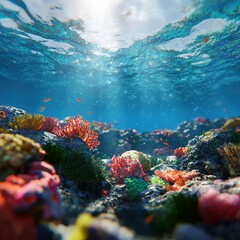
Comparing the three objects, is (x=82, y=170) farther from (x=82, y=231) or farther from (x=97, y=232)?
(x=97, y=232)

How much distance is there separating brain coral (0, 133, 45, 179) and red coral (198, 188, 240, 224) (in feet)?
11.3

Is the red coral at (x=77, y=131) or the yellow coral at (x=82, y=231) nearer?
the yellow coral at (x=82, y=231)

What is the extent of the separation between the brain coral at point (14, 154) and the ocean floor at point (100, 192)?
2cm

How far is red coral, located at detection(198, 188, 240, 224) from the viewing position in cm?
332

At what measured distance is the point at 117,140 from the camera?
19.7 m

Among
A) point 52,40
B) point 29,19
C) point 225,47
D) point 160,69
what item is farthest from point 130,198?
point 160,69

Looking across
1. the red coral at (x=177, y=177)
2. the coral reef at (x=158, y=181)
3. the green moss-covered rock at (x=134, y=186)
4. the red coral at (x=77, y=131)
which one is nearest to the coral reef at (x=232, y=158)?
the red coral at (x=177, y=177)

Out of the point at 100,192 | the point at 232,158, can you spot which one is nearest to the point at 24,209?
the point at 100,192

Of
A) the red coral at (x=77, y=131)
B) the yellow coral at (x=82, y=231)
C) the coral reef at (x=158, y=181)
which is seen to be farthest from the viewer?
the red coral at (x=77, y=131)

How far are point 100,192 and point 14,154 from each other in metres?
3.58

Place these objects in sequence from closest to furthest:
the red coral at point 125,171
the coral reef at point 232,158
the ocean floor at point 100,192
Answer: the ocean floor at point 100,192 < the coral reef at point 232,158 < the red coral at point 125,171

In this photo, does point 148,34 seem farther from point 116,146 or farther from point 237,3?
point 116,146

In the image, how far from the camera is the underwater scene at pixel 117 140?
3.12m

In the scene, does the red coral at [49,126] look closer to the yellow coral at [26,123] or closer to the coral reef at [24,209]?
the yellow coral at [26,123]
